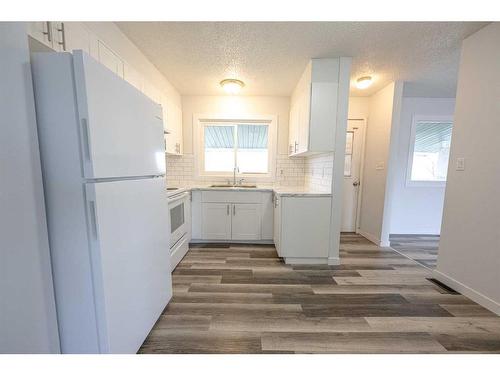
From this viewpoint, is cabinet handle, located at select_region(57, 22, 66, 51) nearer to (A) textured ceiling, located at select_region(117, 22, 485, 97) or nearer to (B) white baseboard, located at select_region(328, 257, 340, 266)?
(A) textured ceiling, located at select_region(117, 22, 485, 97)

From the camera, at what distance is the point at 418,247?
10.3ft

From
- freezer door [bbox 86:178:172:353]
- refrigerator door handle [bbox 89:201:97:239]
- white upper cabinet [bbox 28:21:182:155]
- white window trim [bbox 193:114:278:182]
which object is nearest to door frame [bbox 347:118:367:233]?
white window trim [bbox 193:114:278:182]

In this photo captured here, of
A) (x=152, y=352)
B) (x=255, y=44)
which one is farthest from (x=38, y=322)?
(x=255, y=44)

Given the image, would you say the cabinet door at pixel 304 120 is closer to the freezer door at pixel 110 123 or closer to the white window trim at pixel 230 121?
the white window trim at pixel 230 121

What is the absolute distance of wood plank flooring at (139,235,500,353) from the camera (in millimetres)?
1356

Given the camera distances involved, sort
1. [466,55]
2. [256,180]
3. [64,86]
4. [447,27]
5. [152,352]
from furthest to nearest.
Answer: [256,180] < [466,55] < [447,27] < [152,352] < [64,86]

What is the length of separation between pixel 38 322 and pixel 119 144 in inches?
34.3

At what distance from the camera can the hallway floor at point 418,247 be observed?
8.86 ft

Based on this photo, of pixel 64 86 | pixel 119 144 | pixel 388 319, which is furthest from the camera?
pixel 388 319

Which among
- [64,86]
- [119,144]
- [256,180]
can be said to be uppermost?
[64,86]

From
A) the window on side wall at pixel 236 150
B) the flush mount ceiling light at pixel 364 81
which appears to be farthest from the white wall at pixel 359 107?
the window on side wall at pixel 236 150

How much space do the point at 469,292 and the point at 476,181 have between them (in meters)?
1.01
